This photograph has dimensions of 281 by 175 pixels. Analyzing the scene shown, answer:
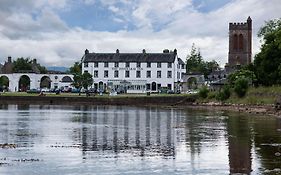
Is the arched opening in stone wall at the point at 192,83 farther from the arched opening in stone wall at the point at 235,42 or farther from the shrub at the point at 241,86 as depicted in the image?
the shrub at the point at 241,86

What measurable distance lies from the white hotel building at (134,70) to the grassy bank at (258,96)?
32.3 m

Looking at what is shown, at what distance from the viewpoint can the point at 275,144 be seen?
1211 inches

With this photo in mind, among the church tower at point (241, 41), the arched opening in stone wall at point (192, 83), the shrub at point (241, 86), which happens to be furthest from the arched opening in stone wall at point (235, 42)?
the shrub at point (241, 86)

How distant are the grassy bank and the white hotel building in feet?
106

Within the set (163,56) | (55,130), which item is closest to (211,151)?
(55,130)

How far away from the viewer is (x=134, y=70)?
129 metres

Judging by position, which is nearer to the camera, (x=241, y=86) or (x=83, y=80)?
(x=241, y=86)

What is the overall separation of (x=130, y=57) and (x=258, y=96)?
167ft

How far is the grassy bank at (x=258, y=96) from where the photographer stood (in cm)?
7852

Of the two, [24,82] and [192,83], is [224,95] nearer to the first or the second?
[192,83]

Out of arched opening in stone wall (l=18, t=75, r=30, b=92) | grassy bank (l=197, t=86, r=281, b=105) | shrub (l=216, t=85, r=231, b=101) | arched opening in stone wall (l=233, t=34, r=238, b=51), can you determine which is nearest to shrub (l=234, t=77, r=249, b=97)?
grassy bank (l=197, t=86, r=281, b=105)

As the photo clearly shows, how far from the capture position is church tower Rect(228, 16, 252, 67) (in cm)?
14750

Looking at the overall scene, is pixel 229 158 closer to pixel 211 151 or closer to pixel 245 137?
pixel 211 151

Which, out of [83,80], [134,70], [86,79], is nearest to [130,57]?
[134,70]
